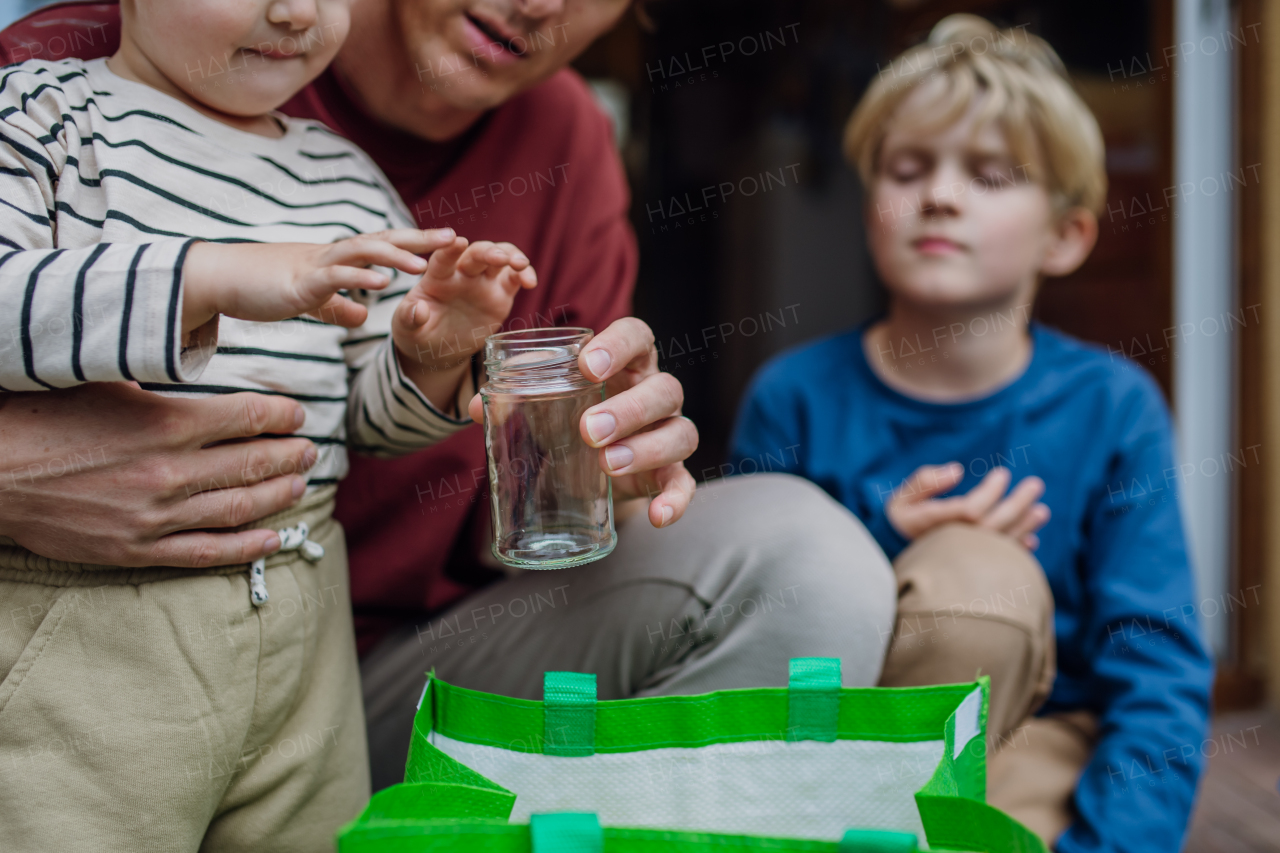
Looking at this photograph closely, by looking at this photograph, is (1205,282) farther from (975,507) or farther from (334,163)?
(334,163)

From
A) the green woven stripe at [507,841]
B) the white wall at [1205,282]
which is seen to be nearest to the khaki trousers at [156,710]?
the green woven stripe at [507,841]

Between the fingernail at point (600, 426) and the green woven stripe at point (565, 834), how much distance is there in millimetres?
271

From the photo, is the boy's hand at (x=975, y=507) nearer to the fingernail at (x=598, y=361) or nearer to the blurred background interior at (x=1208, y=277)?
the blurred background interior at (x=1208, y=277)

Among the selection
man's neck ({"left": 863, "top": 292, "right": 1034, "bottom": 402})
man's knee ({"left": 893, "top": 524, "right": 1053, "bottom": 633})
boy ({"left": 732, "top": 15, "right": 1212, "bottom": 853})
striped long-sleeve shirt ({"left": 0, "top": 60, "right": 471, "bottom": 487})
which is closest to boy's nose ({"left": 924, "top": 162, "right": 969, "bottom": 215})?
boy ({"left": 732, "top": 15, "right": 1212, "bottom": 853})

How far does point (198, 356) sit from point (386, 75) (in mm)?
545

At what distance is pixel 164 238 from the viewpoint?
717mm

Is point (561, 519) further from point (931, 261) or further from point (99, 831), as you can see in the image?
point (931, 261)

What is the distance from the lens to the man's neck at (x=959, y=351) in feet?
5.07

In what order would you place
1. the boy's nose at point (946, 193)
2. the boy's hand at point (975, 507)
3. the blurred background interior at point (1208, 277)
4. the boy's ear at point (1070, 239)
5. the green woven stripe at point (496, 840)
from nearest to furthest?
the green woven stripe at point (496, 840)
the boy's hand at point (975, 507)
the boy's nose at point (946, 193)
the boy's ear at point (1070, 239)
the blurred background interior at point (1208, 277)

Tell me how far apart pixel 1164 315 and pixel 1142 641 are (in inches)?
40.1

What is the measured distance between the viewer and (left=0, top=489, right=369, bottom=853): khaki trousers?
2.42 ft

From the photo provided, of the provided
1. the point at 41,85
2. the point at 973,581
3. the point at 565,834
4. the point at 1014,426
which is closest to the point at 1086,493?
the point at 1014,426

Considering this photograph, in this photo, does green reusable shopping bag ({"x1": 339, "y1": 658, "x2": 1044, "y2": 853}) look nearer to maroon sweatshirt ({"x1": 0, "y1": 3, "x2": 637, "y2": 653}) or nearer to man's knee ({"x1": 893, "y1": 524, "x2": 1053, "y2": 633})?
man's knee ({"x1": 893, "y1": 524, "x2": 1053, "y2": 633})

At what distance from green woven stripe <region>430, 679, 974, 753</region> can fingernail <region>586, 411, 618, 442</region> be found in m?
0.20
